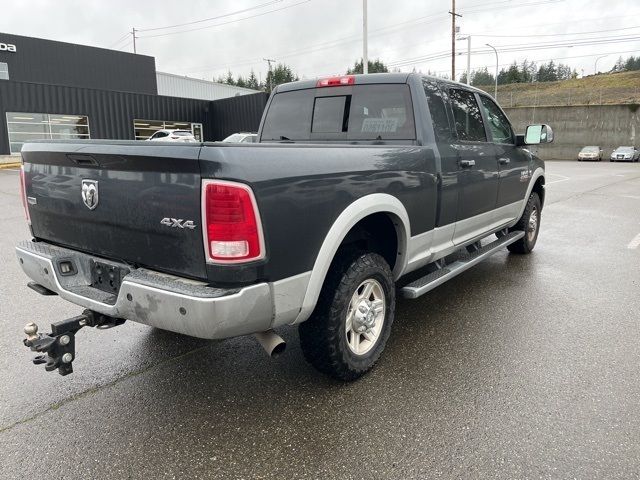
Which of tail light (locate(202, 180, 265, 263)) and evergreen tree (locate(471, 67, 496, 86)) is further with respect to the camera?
evergreen tree (locate(471, 67, 496, 86))

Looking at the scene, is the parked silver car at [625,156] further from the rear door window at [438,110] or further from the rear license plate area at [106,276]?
the rear license plate area at [106,276]

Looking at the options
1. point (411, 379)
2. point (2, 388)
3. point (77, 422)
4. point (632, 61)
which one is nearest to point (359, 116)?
point (411, 379)

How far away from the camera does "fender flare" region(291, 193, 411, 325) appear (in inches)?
101

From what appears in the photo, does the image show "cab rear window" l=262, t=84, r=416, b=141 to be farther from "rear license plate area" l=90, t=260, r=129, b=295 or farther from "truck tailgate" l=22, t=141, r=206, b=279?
"rear license plate area" l=90, t=260, r=129, b=295

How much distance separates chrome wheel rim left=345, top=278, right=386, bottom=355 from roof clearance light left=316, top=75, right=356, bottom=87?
183 centimetres

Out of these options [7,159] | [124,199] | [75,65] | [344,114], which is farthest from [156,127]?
[124,199]

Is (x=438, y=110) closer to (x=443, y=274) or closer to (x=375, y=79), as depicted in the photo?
(x=375, y=79)

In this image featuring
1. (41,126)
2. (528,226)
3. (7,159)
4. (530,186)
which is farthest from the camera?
(41,126)

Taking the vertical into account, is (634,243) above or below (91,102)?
below

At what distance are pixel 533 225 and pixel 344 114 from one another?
3.75 meters

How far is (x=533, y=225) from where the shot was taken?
21.0ft

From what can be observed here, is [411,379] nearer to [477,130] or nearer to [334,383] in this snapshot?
[334,383]

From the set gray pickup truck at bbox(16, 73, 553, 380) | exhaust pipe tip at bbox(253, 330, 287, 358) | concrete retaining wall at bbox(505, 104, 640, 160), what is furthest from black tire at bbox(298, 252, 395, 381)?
concrete retaining wall at bbox(505, 104, 640, 160)

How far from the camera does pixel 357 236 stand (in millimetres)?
3156
